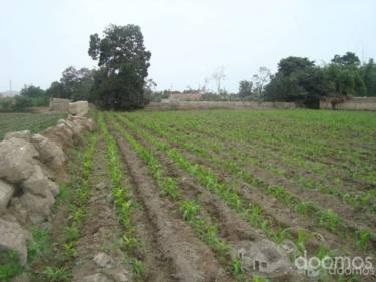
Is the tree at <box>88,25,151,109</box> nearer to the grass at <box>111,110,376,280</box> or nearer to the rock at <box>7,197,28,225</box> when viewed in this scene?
the grass at <box>111,110,376,280</box>

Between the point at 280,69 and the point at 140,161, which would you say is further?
the point at 280,69

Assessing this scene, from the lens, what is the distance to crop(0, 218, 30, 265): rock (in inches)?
184

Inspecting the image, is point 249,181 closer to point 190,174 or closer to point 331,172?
point 190,174

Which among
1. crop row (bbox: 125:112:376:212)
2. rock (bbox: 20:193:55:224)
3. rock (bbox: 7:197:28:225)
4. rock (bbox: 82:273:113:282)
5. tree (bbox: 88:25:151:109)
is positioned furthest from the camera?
tree (bbox: 88:25:151:109)

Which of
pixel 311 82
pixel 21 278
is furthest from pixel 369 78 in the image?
pixel 21 278

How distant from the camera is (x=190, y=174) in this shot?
934 centimetres

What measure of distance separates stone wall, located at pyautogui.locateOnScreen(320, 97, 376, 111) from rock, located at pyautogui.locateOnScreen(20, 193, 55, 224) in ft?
135

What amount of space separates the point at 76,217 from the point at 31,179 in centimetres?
120

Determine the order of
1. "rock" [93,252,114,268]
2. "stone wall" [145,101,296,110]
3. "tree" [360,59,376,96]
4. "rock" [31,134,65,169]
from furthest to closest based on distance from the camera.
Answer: "tree" [360,59,376,96] → "stone wall" [145,101,296,110] → "rock" [31,134,65,169] → "rock" [93,252,114,268]

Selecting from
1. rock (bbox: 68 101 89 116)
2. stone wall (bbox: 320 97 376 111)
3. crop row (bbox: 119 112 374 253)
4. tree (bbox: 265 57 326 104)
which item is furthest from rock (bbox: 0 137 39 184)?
tree (bbox: 265 57 326 104)

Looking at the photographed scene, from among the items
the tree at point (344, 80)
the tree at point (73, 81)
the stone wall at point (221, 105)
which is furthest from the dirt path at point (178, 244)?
the tree at point (73, 81)

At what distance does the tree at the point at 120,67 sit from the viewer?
4022 cm

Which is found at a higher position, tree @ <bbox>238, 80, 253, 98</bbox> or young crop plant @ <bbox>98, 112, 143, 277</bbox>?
tree @ <bbox>238, 80, 253, 98</bbox>

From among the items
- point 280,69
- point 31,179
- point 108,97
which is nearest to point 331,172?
point 31,179
